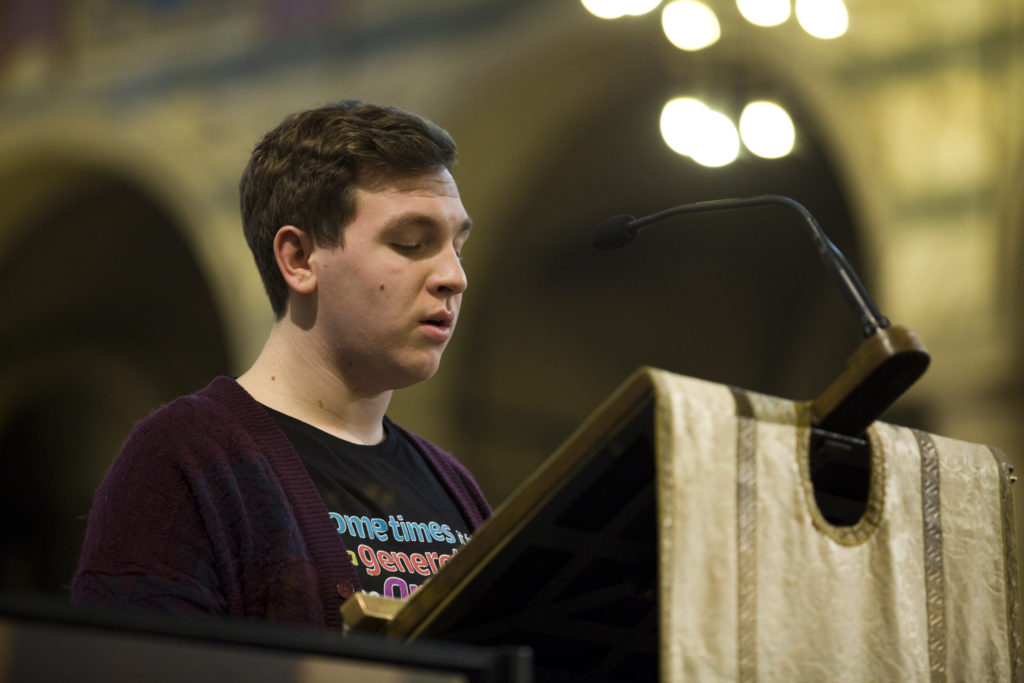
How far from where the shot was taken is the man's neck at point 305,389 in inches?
92.7

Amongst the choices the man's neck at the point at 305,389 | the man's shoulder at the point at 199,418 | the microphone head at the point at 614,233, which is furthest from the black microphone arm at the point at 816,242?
the man's shoulder at the point at 199,418

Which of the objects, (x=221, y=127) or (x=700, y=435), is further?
(x=221, y=127)

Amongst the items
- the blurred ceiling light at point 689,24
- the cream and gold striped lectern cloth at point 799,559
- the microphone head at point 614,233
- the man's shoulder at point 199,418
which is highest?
the blurred ceiling light at point 689,24

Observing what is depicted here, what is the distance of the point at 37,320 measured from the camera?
42.9ft

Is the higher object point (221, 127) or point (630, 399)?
point (221, 127)

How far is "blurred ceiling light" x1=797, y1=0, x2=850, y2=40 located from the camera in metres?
7.05

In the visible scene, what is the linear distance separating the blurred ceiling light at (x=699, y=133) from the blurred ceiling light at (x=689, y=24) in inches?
25.3

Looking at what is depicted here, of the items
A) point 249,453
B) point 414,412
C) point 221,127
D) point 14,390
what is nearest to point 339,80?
point 221,127

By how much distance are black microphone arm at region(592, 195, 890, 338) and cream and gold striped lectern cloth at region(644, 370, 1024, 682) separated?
15 cm

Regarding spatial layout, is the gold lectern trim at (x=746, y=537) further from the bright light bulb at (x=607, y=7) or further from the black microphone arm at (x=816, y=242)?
the bright light bulb at (x=607, y=7)

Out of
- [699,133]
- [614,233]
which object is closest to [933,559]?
A: [614,233]

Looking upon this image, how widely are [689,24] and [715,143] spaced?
0.87m

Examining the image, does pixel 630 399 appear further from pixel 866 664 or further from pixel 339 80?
pixel 339 80

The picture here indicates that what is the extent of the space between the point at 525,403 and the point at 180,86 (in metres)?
3.43
